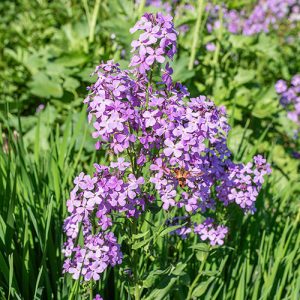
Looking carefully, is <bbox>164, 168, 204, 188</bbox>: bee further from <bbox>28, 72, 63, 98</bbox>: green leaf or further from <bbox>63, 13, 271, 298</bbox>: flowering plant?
<bbox>28, 72, 63, 98</bbox>: green leaf

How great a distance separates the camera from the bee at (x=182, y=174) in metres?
1.25

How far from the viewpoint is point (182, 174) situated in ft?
4.10

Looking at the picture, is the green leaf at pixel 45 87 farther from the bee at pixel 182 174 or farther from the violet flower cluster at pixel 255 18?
the bee at pixel 182 174

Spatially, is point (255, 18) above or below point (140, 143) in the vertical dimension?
above

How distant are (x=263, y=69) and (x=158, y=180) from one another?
3371 millimetres

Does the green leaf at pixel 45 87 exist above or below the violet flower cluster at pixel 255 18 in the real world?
below

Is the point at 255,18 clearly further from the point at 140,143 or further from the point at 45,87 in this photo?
the point at 140,143

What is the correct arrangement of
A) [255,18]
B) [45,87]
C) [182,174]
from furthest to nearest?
[255,18] < [45,87] < [182,174]

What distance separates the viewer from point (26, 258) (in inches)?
64.4

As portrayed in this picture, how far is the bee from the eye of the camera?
1247 mm

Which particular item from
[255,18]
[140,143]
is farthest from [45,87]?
[255,18]

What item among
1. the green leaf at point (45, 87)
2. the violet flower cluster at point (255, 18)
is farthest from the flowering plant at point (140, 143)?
the violet flower cluster at point (255, 18)

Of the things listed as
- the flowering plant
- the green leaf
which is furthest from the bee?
the green leaf

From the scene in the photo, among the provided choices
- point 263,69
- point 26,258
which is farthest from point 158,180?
point 263,69
